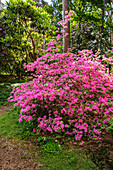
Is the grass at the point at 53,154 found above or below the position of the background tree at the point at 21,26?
below

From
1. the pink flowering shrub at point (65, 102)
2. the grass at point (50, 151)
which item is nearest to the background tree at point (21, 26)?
the pink flowering shrub at point (65, 102)

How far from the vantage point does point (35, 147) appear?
301 centimetres

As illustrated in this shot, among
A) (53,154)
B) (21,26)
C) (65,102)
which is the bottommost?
(53,154)

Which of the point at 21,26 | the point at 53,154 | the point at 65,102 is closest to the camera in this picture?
the point at 53,154

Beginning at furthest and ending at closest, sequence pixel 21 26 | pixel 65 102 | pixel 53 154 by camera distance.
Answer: pixel 21 26
pixel 65 102
pixel 53 154

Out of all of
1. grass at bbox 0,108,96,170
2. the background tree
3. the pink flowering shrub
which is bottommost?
grass at bbox 0,108,96,170

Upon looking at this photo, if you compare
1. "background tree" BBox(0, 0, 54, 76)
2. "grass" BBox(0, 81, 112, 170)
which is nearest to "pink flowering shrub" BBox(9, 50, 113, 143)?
"grass" BBox(0, 81, 112, 170)

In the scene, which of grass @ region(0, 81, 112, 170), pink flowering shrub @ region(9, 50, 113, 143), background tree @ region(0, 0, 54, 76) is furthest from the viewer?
background tree @ region(0, 0, 54, 76)

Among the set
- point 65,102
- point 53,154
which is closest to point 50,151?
point 53,154

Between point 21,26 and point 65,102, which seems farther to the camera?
point 21,26

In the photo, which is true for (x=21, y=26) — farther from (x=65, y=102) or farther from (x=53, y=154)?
(x=53, y=154)

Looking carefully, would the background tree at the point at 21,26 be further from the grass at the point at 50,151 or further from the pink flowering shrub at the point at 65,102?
the grass at the point at 50,151

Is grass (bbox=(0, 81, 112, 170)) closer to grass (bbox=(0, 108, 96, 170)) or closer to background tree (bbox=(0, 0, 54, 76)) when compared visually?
grass (bbox=(0, 108, 96, 170))

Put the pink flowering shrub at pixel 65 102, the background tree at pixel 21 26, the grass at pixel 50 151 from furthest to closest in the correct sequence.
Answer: the background tree at pixel 21 26 < the pink flowering shrub at pixel 65 102 < the grass at pixel 50 151
